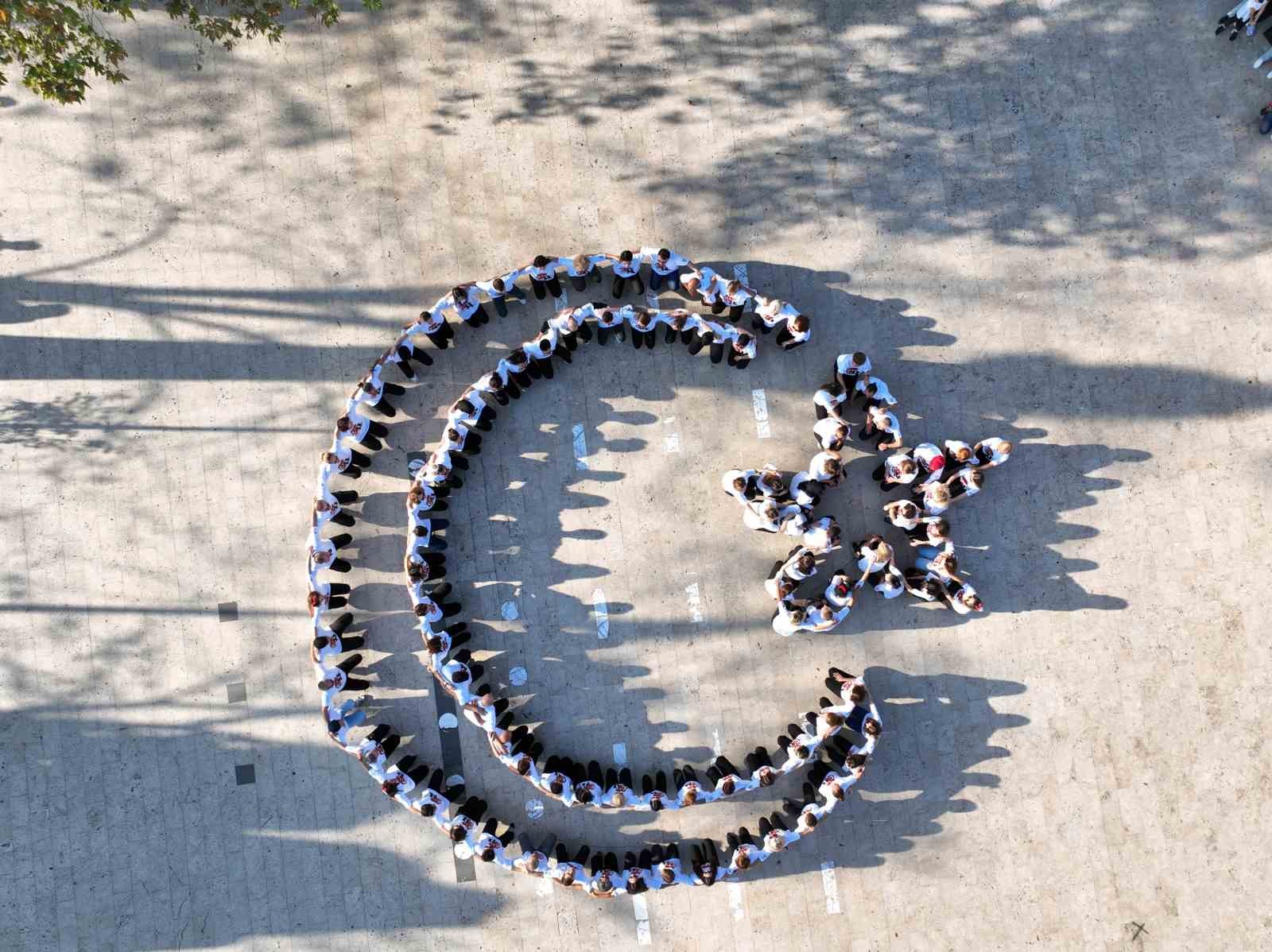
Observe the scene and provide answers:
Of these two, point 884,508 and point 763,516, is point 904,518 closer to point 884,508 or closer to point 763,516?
point 884,508

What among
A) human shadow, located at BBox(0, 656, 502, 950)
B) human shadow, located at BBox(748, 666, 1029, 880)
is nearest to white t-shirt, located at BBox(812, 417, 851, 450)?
human shadow, located at BBox(748, 666, 1029, 880)

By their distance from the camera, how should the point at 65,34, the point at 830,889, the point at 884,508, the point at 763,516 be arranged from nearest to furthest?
the point at 65,34 → the point at 763,516 → the point at 884,508 → the point at 830,889

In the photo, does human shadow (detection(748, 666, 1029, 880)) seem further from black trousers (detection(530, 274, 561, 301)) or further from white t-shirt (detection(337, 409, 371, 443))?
white t-shirt (detection(337, 409, 371, 443))

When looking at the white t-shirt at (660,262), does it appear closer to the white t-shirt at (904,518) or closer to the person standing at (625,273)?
the person standing at (625,273)

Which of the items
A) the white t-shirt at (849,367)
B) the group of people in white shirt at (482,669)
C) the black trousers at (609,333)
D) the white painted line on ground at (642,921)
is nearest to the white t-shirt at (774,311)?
the group of people in white shirt at (482,669)

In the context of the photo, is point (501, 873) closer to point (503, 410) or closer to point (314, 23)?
point (503, 410)

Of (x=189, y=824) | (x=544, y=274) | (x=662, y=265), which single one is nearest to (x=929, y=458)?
(x=662, y=265)

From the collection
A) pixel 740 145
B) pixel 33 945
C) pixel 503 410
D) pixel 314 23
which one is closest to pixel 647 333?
Result: pixel 503 410
